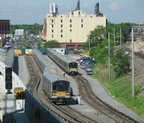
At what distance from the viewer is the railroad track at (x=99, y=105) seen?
28.0 m

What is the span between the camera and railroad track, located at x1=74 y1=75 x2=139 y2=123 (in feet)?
91.9

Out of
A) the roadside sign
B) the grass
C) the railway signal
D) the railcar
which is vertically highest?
the railway signal

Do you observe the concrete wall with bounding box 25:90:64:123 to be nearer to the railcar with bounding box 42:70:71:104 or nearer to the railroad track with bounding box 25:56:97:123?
the railroad track with bounding box 25:56:97:123

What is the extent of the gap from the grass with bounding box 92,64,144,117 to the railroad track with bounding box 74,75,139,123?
1.84 metres

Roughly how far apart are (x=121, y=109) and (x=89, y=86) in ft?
46.8

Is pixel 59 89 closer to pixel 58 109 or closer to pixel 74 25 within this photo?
pixel 58 109

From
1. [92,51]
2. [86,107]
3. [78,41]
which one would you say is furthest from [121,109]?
[78,41]

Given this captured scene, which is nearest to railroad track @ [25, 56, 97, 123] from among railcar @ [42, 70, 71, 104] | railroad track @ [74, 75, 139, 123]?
railcar @ [42, 70, 71, 104]

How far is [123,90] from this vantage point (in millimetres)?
39938

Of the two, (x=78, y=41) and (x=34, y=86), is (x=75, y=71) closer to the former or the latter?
(x=34, y=86)

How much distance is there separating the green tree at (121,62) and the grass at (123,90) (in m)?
1.22

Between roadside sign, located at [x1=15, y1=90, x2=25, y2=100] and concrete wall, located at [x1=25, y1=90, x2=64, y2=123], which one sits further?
roadside sign, located at [x1=15, y1=90, x2=25, y2=100]

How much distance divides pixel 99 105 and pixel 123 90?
6.43m

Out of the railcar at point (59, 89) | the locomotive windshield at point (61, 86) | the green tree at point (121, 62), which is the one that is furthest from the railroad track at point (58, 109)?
the green tree at point (121, 62)
